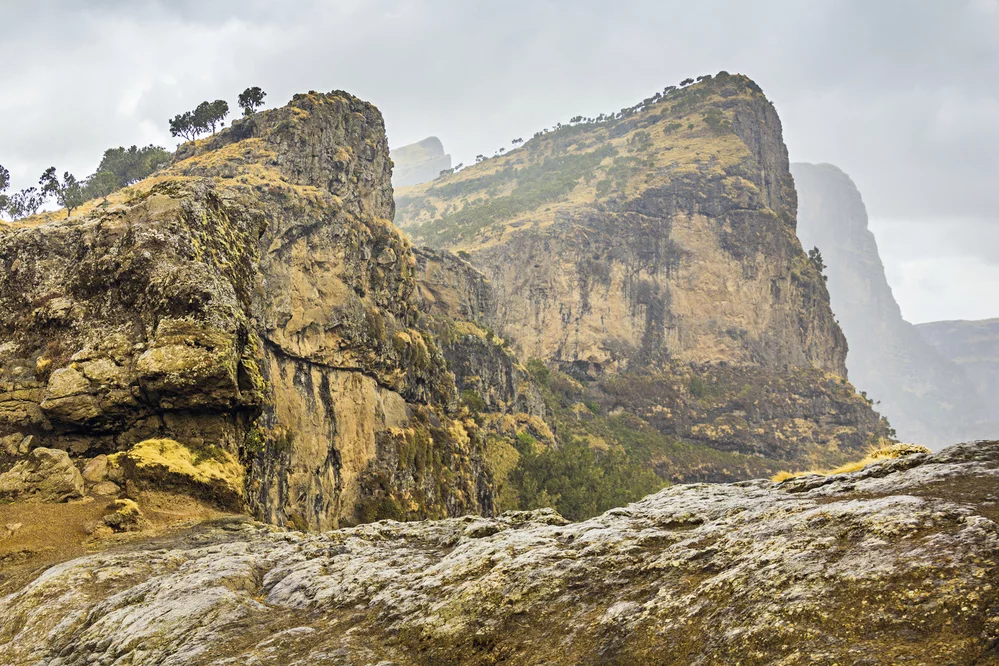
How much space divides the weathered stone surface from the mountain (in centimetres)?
9456

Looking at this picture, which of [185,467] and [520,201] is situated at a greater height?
[520,201]

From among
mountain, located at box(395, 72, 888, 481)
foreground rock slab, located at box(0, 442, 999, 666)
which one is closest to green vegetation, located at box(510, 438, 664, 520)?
mountain, located at box(395, 72, 888, 481)

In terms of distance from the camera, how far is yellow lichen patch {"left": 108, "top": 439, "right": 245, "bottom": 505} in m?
19.0

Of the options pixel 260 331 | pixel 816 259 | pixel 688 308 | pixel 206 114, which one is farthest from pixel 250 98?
pixel 816 259

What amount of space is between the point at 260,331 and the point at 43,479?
65.5ft

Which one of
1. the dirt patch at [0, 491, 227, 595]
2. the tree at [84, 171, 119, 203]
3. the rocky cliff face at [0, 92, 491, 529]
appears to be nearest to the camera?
the dirt patch at [0, 491, 227, 595]

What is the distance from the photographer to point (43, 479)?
1781 centimetres

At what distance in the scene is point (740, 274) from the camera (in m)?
141

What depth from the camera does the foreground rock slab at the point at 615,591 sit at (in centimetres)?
656

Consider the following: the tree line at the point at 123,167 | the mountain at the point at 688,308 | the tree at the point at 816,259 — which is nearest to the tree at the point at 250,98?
the tree line at the point at 123,167

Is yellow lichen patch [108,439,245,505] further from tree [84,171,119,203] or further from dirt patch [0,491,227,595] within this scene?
tree [84,171,119,203]

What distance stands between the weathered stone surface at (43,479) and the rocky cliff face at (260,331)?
1.47 m

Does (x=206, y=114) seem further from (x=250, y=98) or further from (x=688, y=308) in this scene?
(x=688, y=308)

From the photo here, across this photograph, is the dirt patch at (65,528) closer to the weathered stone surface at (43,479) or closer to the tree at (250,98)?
the weathered stone surface at (43,479)
